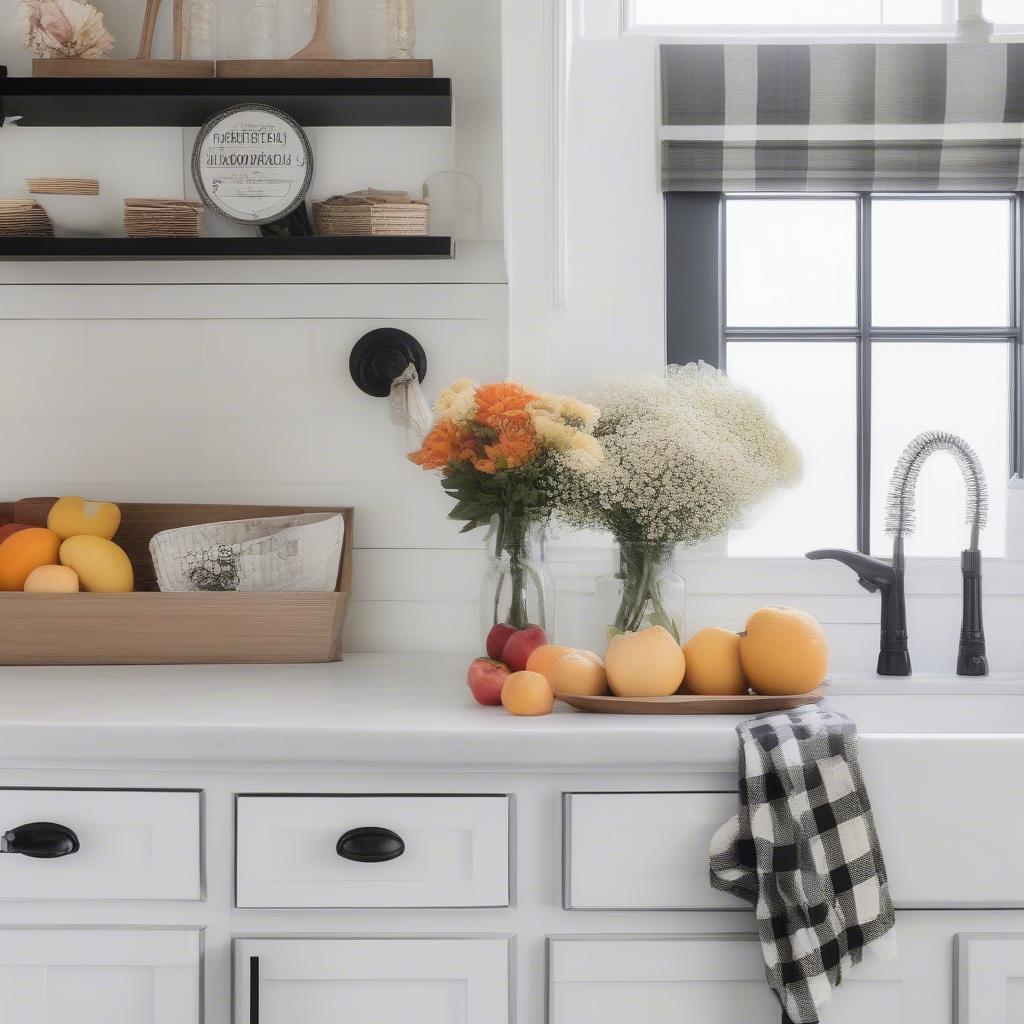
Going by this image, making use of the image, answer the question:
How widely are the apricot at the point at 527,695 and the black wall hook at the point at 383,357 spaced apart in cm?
69

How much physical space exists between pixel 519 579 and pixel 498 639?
0.09 meters

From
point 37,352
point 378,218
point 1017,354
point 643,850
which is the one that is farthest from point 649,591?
point 37,352

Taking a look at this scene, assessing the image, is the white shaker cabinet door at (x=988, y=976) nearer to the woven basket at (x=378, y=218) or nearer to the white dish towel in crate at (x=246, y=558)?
the white dish towel in crate at (x=246, y=558)

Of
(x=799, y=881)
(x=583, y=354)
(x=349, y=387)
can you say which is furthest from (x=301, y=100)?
(x=799, y=881)

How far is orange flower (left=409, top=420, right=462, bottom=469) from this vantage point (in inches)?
51.3

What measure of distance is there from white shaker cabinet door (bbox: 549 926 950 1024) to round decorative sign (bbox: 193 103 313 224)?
1.21m

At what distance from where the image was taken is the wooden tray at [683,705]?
1212 millimetres

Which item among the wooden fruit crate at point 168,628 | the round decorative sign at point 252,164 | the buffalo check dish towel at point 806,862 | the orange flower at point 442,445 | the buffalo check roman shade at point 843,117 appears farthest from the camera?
the buffalo check roman shade at point 843,117

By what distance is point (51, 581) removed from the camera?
1534 mm

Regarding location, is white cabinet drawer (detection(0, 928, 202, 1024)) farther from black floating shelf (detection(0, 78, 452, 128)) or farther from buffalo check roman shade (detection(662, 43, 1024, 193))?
buffalo check roman shade (detection(662, 43, 1024, 193))

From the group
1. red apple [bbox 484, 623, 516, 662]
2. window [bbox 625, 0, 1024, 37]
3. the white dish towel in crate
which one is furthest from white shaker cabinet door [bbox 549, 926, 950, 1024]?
window [bbox 625, 0, 1024, 37]

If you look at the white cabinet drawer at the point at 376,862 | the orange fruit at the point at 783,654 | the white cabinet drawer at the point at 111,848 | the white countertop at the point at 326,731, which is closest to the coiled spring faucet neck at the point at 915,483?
the orange fruit at the point at 783,654

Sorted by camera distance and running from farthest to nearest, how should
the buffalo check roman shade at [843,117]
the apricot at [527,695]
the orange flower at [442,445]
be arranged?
the buffalo check roman shade at [843,117] → the orange flower at [442,445] → the apricot at [527,695]

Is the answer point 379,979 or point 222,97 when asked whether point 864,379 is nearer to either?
point 222,97
